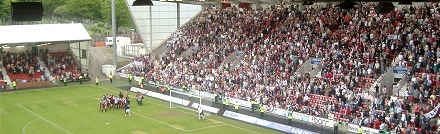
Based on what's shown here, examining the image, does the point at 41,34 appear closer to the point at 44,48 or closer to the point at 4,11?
the point at 44,48

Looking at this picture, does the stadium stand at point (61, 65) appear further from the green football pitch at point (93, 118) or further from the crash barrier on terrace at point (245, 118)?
the crash barrier on terrace at point (245, 118)

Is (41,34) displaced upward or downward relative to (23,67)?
upward

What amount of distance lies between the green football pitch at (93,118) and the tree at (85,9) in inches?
1651

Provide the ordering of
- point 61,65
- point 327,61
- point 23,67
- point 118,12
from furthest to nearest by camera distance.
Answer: point 118,12, point 61,65, point 23,67, point 327,61

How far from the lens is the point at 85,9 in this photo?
86.1m

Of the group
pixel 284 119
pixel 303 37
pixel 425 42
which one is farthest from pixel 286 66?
pixel 425 42

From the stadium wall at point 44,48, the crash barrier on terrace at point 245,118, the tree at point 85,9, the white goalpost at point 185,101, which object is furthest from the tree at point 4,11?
the white goalpost at point 185,101

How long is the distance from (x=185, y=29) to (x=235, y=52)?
1042 centimetres

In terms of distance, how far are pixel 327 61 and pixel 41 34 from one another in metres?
26.4

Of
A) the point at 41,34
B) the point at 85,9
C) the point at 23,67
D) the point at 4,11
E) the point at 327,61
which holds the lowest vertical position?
the point at 23,67

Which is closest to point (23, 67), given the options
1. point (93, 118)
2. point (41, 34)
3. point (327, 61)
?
point (41, 34)

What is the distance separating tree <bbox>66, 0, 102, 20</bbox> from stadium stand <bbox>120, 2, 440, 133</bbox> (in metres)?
37.8

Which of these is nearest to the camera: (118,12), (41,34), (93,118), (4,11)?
(93,118)

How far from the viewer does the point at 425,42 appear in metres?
34.0
